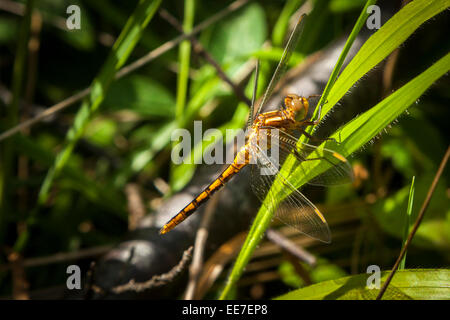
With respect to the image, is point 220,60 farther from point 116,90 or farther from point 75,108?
point 75,108

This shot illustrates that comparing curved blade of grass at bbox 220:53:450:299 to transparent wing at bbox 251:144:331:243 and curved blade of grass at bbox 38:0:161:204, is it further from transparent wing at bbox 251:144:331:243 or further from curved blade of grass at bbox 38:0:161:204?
curved blade of grass at bbox 38:0:161:204

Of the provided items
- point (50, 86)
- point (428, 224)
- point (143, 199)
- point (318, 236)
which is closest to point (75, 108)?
point (50, 86)

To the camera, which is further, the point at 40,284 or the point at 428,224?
the point at 40,284

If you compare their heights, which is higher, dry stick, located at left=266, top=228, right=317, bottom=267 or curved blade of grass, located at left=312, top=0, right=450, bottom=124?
curved blade of grass, located at left=312, top=0, right=450, bottom=124

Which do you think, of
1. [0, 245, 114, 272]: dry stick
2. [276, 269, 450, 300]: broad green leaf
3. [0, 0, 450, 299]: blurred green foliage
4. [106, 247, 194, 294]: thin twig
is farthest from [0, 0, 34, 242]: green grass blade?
[276, 269, 450, 300]: broad green leaf

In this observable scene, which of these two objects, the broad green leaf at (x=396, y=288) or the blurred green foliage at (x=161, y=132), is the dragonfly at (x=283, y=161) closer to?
the broad green leaf at (x=396, y=288)

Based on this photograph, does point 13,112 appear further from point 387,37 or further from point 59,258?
point 387,37

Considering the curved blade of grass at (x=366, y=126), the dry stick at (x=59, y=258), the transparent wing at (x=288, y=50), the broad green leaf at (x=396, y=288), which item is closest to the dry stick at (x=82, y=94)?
the transparent wing at (x=288, y=50)
